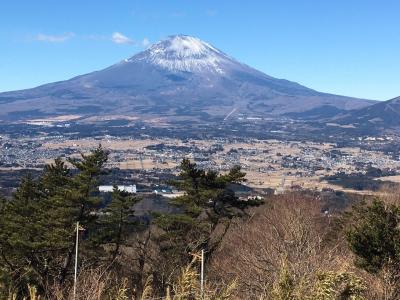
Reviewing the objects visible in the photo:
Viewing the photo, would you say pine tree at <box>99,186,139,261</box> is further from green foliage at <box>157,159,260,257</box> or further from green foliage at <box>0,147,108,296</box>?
green foliage at <box>157,159,260,257</box>

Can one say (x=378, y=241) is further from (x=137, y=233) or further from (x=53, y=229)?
(x=137, y=233)

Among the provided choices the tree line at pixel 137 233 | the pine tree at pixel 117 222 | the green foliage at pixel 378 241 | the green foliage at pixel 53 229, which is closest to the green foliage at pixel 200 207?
the tree line at pixel 137 233

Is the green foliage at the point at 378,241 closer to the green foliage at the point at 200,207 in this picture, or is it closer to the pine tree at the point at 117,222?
the green foliage at the point at 200,207

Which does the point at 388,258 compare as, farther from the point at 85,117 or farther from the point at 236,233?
the point at 85,117

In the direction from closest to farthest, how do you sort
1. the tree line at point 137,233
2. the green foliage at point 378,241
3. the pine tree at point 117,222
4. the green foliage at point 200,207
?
the green foliage at point 378,241 → the tree line at point 137,233 → the pine tree at point 117,222 → the green foliage at point 200,207

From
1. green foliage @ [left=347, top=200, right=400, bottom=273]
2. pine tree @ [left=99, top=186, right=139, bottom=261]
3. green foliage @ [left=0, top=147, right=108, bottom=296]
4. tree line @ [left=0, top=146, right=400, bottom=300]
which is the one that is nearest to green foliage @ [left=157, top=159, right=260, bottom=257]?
tree line @ [left=0, top=146, right=400, bottom=300]

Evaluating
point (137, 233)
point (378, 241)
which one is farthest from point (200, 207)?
point (378, 241)

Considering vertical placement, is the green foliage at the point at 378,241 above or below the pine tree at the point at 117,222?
above

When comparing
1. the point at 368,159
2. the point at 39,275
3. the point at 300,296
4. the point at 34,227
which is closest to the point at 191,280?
the point at 300,296
